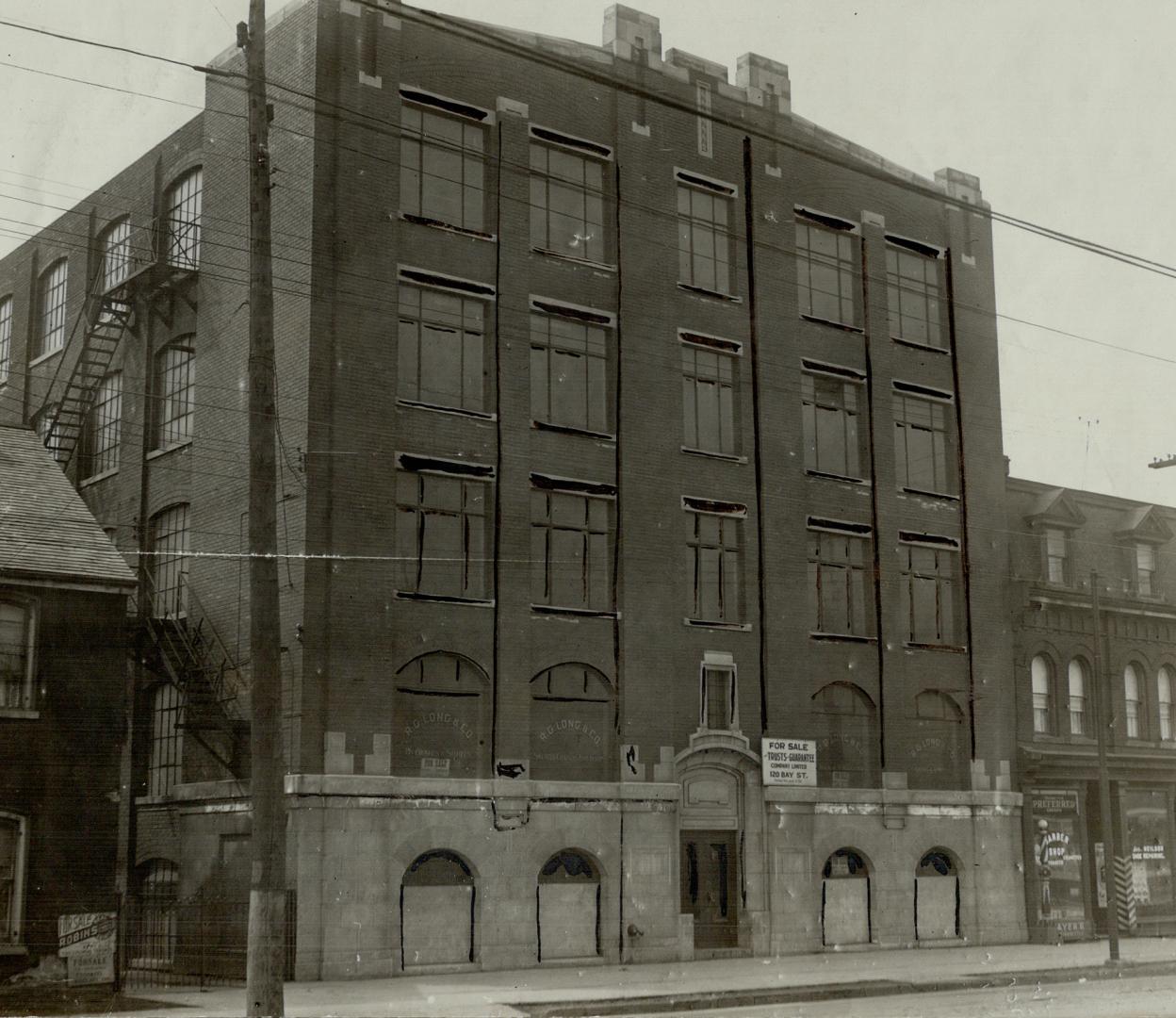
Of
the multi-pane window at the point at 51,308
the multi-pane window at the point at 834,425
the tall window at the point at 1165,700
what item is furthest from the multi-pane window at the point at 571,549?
the tall window at the point at 1165,700

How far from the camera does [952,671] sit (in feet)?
122

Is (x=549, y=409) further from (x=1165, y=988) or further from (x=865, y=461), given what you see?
(x=1165, y=988)

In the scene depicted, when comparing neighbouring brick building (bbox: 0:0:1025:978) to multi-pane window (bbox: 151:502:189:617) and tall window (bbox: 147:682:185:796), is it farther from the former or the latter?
multi-pane window (bbox: 151:502:189:617)

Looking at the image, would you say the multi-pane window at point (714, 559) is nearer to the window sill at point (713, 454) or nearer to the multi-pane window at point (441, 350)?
the window sill at point (713, 454)

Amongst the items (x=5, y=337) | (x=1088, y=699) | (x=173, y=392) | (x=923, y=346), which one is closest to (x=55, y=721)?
(x=173, y=392)

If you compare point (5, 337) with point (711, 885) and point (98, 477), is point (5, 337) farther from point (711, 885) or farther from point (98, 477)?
point (711, 885)

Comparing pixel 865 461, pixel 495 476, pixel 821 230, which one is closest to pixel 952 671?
pixel 865 461

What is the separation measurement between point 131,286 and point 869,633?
18.2 metres

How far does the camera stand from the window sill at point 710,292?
33688 mm

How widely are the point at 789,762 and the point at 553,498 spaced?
8023 mm

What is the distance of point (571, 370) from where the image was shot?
3186 centimetres

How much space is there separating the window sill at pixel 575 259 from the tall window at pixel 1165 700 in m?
19.9

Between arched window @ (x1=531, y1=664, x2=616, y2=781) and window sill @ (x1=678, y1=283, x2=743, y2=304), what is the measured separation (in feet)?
28.7

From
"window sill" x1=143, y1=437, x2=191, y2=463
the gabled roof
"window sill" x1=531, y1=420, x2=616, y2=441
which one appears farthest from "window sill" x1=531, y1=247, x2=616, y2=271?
the gabled roof
